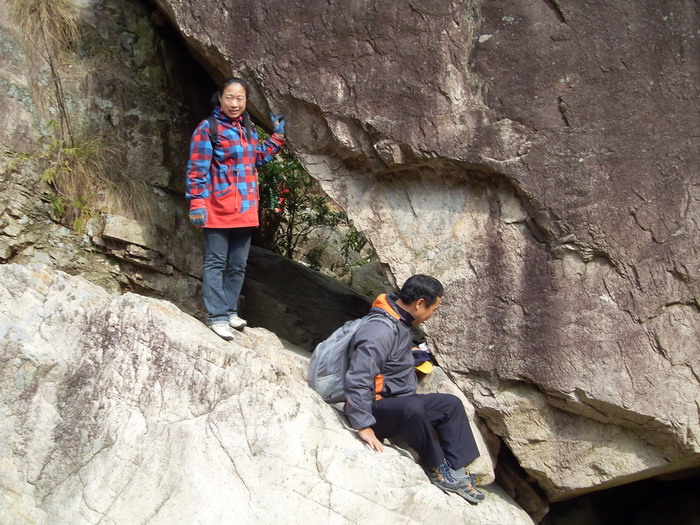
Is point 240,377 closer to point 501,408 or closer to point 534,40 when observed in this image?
point 501,408

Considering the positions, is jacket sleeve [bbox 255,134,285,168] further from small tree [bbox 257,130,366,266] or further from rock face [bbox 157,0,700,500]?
small tree [bbox 257,130,366,266]

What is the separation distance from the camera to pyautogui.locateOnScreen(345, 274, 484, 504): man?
3.93m

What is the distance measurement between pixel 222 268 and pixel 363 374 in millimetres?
1355

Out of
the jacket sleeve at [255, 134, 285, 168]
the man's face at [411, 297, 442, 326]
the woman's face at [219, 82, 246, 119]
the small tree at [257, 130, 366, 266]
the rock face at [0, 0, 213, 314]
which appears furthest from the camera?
the small tree at [257, 130, 366, 266]

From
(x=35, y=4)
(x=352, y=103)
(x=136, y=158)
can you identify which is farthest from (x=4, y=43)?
(x=352, y=103)

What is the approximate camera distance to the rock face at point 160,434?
144 inches

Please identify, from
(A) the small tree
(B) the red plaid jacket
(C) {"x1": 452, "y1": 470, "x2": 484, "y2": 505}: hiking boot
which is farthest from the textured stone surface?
(C) {"x1": 452, "y1": 470, "x2": 484, "y2": 505}: hiking boot

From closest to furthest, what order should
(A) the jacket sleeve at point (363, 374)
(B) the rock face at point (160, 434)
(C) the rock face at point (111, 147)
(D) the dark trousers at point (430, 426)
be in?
(B) the rock face at point (160, 434), (A) the jacket sleeve at point (363, 374), (D) the dark trousers at point (430, 426), (C) the rock face at point (111, 147)

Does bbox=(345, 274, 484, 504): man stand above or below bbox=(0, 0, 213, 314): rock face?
below

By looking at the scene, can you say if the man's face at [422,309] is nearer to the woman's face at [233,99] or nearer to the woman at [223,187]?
the woman at [223,187]

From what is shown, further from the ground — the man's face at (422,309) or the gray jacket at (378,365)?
the man's face at (422,309)

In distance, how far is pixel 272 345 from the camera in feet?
15.4

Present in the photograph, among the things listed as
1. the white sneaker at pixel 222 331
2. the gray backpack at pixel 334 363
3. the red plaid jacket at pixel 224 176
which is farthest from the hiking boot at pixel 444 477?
the red plaid jacket at pixel 224 176

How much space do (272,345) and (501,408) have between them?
158 cm
